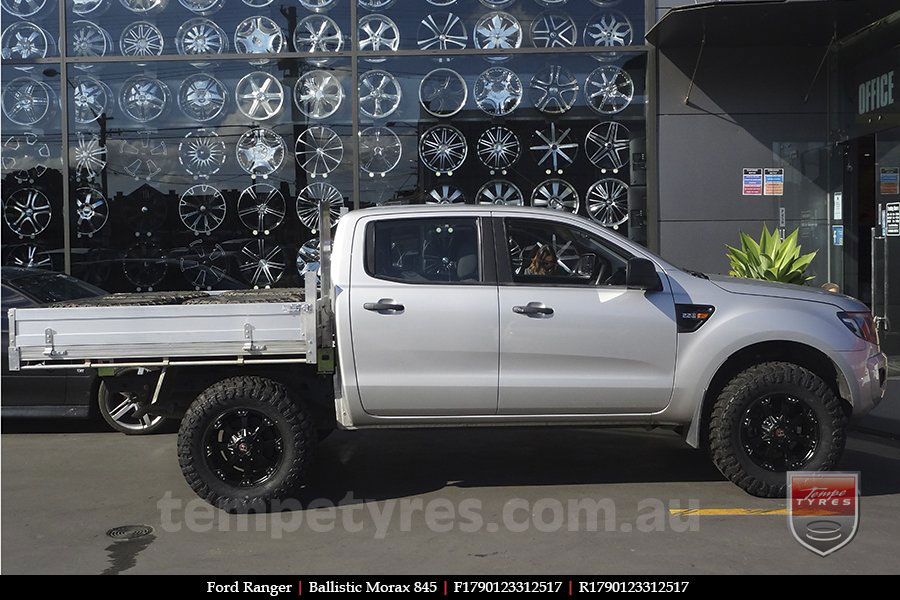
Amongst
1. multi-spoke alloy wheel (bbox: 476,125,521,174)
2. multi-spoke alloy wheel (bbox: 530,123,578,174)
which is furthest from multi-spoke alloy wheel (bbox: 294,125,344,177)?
multi-spoke alloy wheel (bbox: 530,123,578,174)

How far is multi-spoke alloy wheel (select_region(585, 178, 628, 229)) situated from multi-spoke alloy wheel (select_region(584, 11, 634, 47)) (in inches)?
69.2

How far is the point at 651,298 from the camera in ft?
21.1

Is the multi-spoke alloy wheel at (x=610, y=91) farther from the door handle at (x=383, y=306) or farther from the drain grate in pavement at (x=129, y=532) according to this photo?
the drain grate in pavement at (x=129, y=532)

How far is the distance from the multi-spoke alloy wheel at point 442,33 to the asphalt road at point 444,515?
6.08 m

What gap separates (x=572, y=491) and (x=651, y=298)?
1419 millimetres

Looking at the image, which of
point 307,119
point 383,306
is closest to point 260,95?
point 307,119

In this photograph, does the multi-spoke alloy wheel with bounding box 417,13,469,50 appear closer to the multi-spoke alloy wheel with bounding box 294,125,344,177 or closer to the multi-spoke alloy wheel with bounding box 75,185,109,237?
Result: the multi-spoke alloy wheel with bounding box 294,125,344,177

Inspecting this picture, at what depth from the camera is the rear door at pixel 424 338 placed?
6254 mm

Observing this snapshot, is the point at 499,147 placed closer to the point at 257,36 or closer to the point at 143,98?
the point at 257,36

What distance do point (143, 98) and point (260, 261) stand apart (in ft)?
8.64

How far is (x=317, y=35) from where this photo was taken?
1278 cm

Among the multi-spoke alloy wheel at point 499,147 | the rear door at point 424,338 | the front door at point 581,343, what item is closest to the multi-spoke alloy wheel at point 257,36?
the multi-spoke alloy wheel at point 499,147
